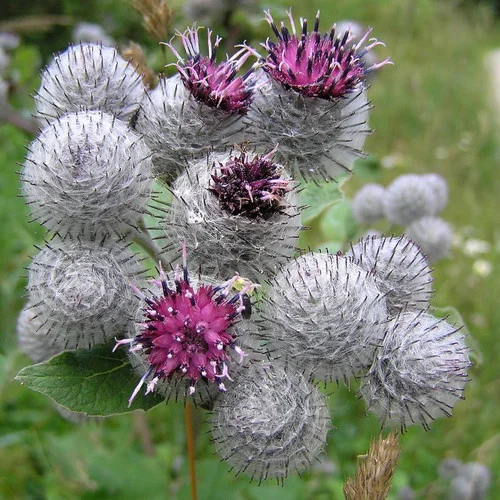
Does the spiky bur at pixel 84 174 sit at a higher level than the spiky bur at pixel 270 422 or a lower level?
higher

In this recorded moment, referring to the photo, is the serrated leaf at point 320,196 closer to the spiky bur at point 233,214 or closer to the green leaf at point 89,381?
the spiky bur at point 233,214

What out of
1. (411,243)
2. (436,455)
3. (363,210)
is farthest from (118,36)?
(411,243)

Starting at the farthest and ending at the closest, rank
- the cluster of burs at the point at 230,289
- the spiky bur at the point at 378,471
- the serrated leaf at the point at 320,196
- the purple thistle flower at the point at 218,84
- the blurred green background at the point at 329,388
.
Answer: the blurred green background at the point at 329,388 → the serrated leaf at the point at 320,196 → the purple thistle flower at the point at 218,84 → the cluster of burs at the point at 230,289 → the spiky bur at the point at 378,471

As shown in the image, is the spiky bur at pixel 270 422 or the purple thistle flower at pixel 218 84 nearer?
the spiky bur at pixel 270 422

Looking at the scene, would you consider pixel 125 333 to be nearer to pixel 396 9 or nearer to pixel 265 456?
pixel 265 456

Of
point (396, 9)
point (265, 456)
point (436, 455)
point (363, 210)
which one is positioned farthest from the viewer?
point (396, 9)

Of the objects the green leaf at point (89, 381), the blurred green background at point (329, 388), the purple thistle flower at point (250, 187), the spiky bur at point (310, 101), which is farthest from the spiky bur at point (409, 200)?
the green leaf at point (89, 381)

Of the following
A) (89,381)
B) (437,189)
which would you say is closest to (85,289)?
(89,381)
